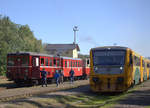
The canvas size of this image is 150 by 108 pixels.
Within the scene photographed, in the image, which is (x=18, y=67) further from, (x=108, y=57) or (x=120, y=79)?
(x=120, y=79)

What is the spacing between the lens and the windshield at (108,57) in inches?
773

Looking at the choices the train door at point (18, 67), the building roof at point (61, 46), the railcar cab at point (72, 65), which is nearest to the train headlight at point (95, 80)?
the train door at point (18, 67)

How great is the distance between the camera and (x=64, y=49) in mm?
102438

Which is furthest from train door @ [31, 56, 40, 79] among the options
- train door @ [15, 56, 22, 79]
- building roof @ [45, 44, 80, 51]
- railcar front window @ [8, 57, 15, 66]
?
building roof @ [45, 44, 80, 51]

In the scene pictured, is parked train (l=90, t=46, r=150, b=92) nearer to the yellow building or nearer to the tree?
the tree

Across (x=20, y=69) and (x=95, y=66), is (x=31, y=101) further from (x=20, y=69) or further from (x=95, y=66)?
(x=20, y=69)

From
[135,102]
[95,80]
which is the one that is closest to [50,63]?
[95,80]

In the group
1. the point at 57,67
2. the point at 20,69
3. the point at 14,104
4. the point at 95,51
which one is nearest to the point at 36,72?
the point at 20,69

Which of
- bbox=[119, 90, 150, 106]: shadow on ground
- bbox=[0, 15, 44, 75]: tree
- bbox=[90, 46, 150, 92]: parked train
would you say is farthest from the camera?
bbox=[0, 15, 44, 75]: tree

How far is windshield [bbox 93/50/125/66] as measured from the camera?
1963 cm

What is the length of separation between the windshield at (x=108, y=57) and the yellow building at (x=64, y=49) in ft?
250

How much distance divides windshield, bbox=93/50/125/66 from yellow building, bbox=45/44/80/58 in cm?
7624

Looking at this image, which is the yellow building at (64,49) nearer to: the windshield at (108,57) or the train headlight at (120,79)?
the windshield at (108,57)

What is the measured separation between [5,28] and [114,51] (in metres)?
37.2
